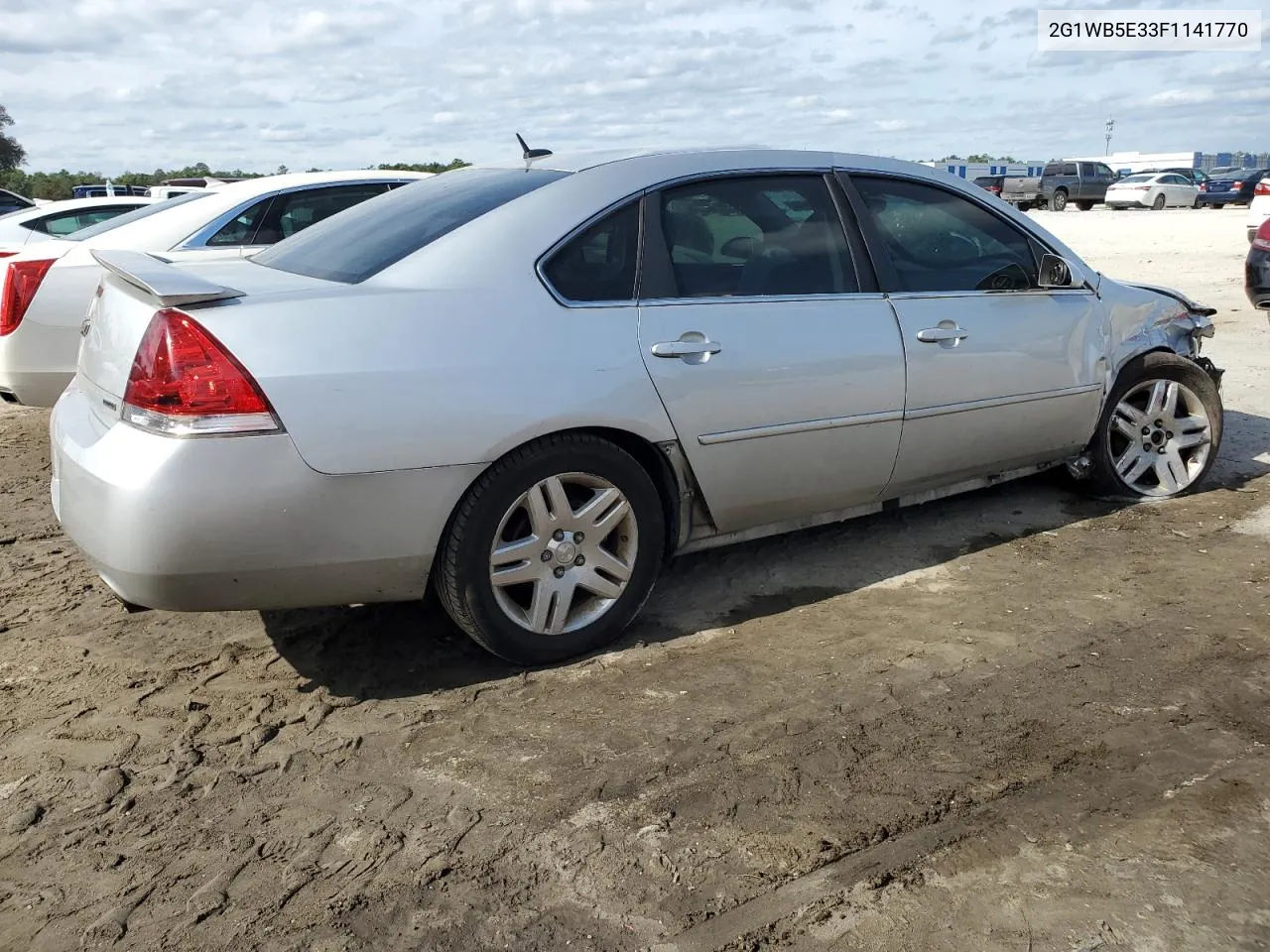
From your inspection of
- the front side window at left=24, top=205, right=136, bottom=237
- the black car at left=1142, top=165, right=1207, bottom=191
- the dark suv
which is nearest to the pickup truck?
the dark suv

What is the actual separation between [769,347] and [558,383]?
0.84 m

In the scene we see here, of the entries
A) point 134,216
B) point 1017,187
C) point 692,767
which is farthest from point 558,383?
point 1017,187

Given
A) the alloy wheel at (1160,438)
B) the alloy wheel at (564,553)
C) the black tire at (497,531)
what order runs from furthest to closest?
1. the alloy wheel at (1160,438)
2. the alloy wheel at (564,553)
3. the black tire at (497,531)

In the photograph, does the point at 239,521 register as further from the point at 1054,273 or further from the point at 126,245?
the point at 126,245

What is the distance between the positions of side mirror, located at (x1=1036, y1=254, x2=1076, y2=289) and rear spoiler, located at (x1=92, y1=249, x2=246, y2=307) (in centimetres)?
324

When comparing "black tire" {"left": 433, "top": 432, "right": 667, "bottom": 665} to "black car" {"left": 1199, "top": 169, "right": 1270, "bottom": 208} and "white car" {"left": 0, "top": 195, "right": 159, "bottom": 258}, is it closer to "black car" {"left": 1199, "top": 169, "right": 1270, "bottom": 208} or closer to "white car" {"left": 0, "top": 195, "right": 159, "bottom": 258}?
"white car" {"left": 0, "top": 195, "right": 159, "bottom": 258}

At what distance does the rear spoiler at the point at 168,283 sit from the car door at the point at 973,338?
239 cm

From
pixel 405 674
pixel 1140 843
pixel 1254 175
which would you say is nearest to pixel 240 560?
pixel 405 674

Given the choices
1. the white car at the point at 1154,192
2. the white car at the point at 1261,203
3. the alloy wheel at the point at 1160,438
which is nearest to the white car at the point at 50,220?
the alloy wheel at the point at 1160,438

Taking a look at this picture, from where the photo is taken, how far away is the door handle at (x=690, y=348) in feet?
12.1

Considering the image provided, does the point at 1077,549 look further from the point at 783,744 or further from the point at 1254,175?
the point at 1254,175

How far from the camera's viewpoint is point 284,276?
11.9 feet

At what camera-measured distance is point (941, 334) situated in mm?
4371

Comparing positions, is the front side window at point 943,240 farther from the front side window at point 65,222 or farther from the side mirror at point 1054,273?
the front side window at point 65,222
